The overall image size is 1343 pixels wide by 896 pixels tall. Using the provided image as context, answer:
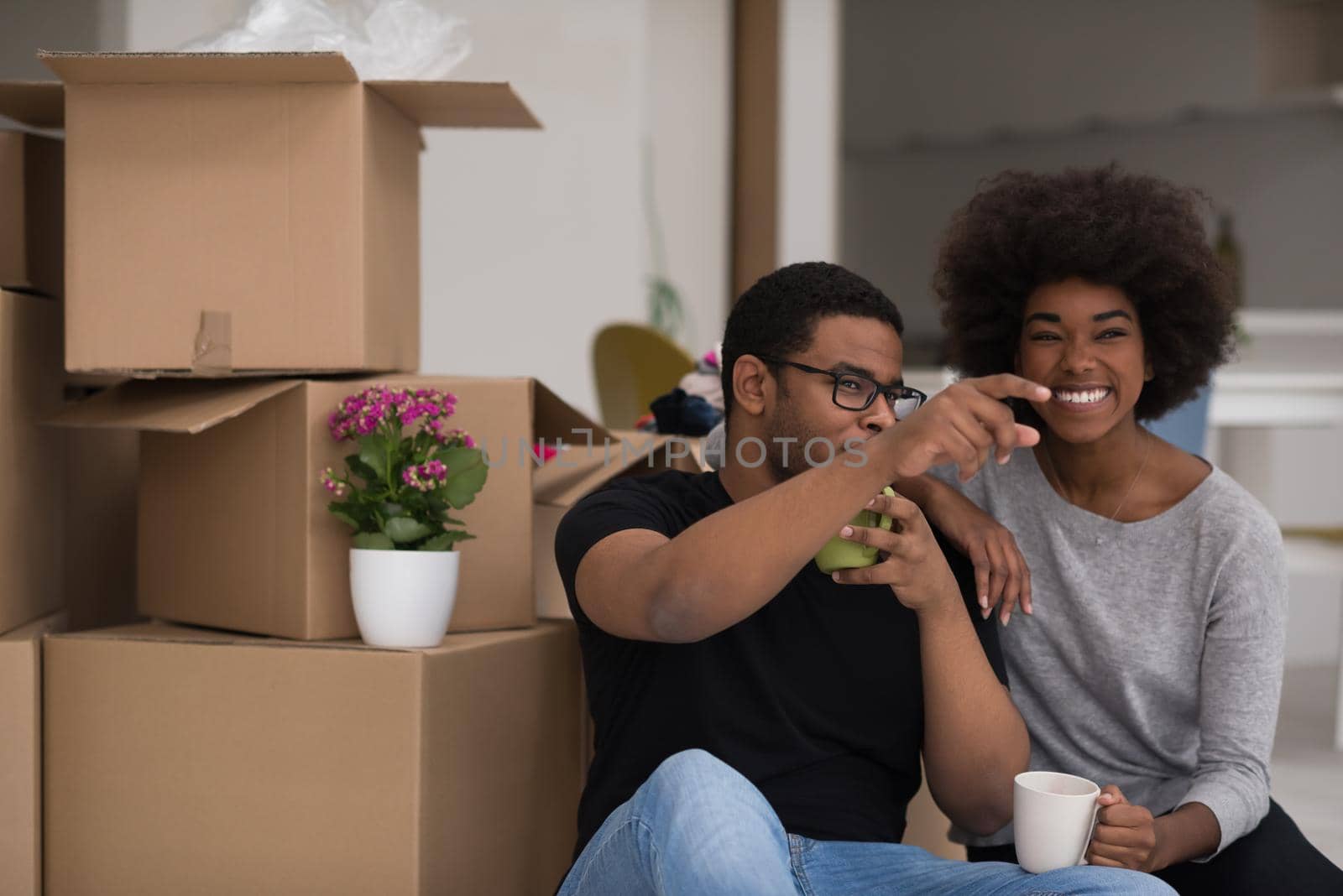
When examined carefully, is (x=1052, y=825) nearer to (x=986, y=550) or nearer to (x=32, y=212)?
(x=986, y=550)

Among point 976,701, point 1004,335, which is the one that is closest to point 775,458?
point 976,701

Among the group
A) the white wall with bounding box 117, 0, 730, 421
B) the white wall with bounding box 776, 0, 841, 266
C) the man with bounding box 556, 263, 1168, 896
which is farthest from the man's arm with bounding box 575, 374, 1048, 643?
the white wall with bounding box 776, 0, 841, 266

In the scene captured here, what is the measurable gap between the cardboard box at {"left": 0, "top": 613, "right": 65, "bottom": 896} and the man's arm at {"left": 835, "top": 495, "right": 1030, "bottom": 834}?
3.06 feet

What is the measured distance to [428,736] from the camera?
1.45 metres

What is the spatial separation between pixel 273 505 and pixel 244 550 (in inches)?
2.9

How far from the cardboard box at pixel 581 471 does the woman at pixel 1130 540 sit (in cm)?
44

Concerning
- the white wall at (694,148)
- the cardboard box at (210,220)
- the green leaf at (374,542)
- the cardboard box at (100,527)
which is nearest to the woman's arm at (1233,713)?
the green leaf at (374,542)

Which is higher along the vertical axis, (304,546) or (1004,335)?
(1004,335)

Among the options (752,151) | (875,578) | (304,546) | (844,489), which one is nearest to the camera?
→ (844,489)

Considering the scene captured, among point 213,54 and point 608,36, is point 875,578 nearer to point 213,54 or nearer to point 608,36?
point 213,54

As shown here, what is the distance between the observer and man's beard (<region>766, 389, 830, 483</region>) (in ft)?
4.44

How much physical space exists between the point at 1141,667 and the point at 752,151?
386 cm

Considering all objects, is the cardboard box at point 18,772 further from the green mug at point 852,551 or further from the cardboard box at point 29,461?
the green mug at point 852,551

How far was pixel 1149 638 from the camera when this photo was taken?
149 cm
